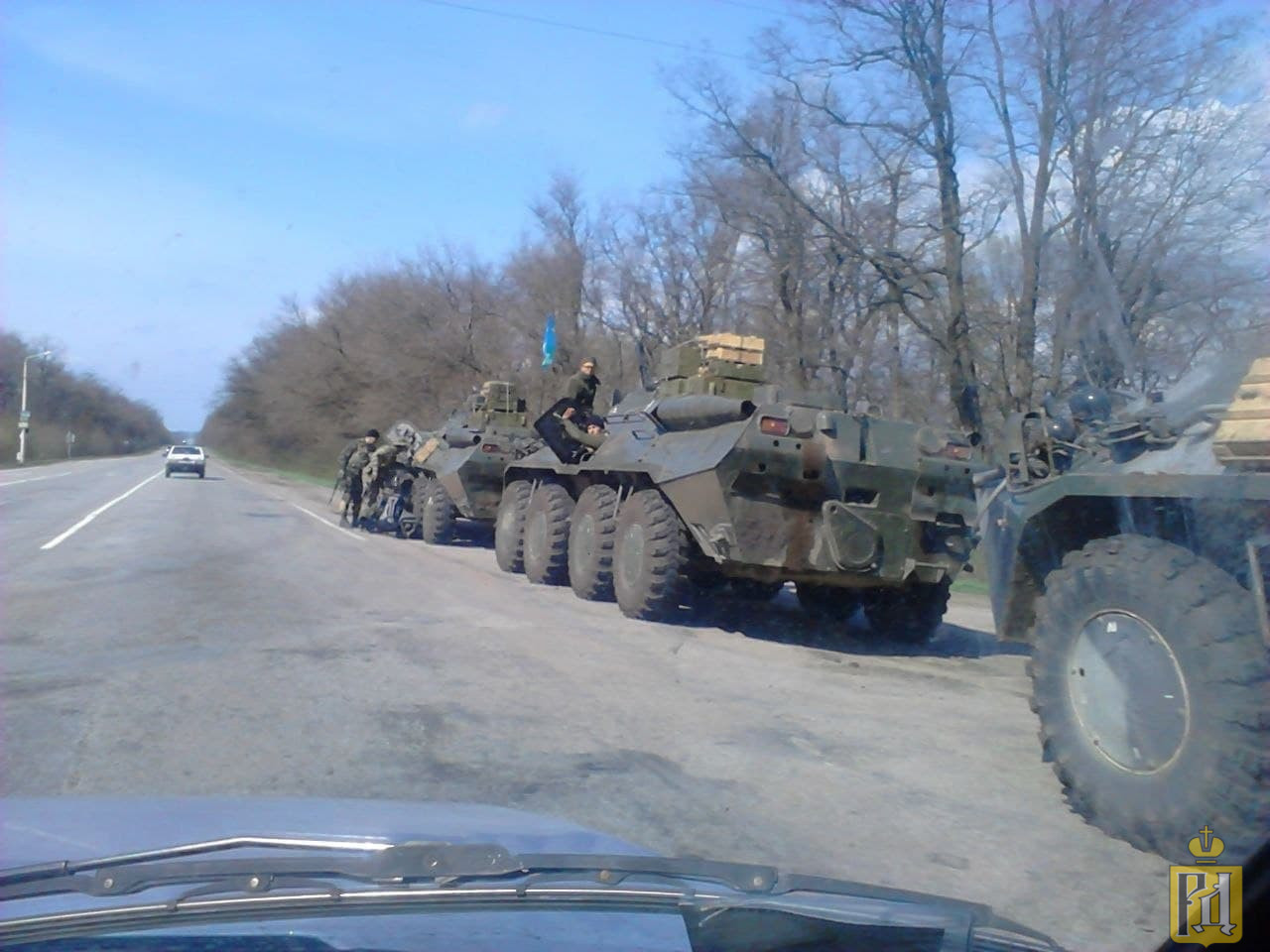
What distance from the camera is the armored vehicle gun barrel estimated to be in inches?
416

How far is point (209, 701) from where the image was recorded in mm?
7105

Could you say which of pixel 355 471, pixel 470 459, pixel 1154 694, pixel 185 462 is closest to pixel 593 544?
pixel 470 459

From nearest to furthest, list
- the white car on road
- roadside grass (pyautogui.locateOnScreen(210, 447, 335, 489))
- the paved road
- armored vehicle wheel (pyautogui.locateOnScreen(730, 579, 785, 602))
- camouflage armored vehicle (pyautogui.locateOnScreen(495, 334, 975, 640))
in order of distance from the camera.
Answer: the paved road → camouflage armored vehicle (pyautogui.locateOnScreen(495, 334, 975, 640)) → armored vehicle wheel (pyautogui.locateOnScreen(730, 579, 785, 602)) → the white car on road → roadside grass (pyautogui.locateOnScreen(210, 447, 335, 489))

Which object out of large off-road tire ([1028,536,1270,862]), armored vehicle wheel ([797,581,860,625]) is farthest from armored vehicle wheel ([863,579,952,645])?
large off-road tire ([1028,536,1270,862])

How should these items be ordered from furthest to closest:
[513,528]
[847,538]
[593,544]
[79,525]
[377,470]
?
[377,470] → [79,525] → [513,528] → [593,544] → [847,538]

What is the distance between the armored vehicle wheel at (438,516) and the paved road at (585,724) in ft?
24.9

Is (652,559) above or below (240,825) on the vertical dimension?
above

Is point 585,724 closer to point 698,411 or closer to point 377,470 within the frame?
point 698,411

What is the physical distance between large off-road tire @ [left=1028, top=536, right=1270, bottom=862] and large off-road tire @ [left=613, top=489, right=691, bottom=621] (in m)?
5.44

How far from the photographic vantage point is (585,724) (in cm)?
701

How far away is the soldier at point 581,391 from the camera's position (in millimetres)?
14354

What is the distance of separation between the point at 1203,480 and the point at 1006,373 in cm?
1359

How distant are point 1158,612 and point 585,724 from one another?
3.27 m

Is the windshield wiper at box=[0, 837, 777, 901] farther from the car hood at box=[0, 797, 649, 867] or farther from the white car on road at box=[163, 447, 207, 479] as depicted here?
the white car on road at box=[163, 447, 207, 479]
